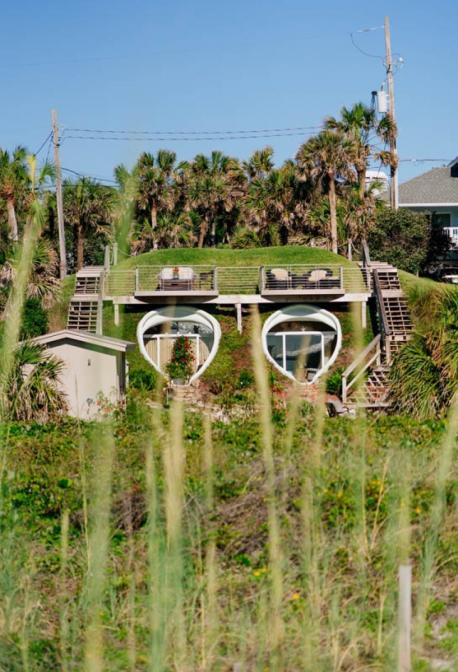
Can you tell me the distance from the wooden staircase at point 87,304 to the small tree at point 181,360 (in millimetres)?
2307

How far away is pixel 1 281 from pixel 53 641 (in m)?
21.7

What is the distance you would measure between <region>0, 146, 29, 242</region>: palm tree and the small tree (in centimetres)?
681

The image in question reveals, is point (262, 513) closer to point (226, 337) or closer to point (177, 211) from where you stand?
point (226, 337)

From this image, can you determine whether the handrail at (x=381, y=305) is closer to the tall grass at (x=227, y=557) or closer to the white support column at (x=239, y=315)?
the white support column at (x=239, y=315)

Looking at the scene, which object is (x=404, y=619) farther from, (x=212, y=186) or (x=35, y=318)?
(x=212, y=186)

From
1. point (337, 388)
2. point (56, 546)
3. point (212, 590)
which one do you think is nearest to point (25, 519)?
point (56, 546)

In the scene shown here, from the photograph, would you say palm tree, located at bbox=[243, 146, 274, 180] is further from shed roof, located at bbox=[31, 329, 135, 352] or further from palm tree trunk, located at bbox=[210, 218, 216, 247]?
shed roof, located at bbox=[31, 329, 135, 352]

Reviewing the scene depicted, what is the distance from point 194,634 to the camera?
589 centimetres

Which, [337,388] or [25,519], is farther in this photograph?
[337,388]

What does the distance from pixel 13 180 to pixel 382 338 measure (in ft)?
47.2

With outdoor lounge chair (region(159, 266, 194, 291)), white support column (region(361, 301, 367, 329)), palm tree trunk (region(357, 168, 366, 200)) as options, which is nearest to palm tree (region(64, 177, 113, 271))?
outdoor lounge chair (region(159, 266, 194, 291))

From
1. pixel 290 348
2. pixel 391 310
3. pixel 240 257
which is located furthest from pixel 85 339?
pixel 240 257

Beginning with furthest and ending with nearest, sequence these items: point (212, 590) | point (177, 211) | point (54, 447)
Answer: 1. point (177, 211)
2. point (54, 447)
3. point (212, 590)

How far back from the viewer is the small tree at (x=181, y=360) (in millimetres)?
Result: 27016
